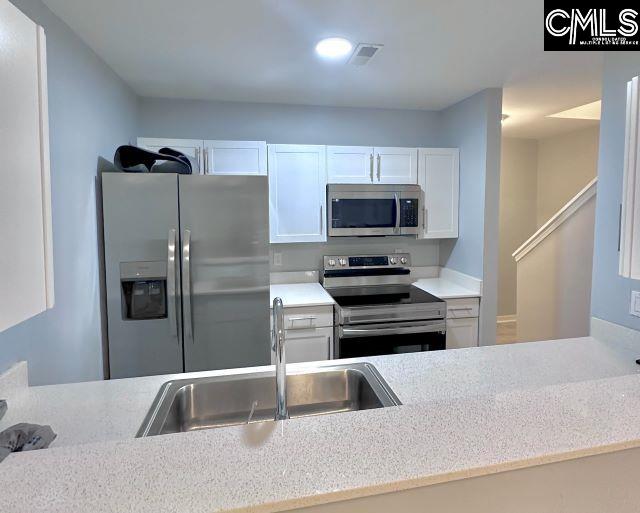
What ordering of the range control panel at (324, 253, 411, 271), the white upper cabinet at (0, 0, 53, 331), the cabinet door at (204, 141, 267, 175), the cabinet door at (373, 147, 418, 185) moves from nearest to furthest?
1. the white upper cabinet at (0, 0, 53, 331)
2. the cabinet door at (204, 141, 267, 175)
3. the cabinet door at (373, 147, 418, 185)
4. the range control panel at (324, 253, 411, 271)

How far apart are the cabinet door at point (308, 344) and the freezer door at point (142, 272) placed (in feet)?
2.47

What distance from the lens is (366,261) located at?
11.1ft

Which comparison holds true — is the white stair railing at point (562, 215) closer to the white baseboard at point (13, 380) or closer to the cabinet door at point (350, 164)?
the cabinet door at point (350, 164)

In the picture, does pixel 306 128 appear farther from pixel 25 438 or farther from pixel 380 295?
pixel 25 438

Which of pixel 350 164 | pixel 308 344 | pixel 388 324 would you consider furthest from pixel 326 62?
pixel 308 344

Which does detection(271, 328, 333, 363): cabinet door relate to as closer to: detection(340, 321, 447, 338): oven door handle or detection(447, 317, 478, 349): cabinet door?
detection(340, 321, 447, 338): oven door handle

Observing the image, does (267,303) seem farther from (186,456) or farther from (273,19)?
(186,456)

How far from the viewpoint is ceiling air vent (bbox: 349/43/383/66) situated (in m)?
2.10

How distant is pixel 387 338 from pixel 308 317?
1.87 feet

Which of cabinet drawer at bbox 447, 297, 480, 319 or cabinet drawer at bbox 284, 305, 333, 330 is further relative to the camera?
cabinet drawer at bbox 447, 297, 480, 319

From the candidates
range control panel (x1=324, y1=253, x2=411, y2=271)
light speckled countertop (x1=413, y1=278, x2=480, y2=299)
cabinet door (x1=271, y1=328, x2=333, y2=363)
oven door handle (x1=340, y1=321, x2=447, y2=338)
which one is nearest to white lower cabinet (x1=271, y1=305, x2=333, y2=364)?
cabinet door (x1=271, y1=328, x2=333, y2=363)

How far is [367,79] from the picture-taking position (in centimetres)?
264

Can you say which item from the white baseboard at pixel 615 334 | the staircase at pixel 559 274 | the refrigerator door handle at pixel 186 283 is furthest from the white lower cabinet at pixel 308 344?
the staircase at pixel 559 274

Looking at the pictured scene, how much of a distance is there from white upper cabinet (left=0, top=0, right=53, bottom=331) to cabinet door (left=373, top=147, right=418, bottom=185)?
2644 mm
